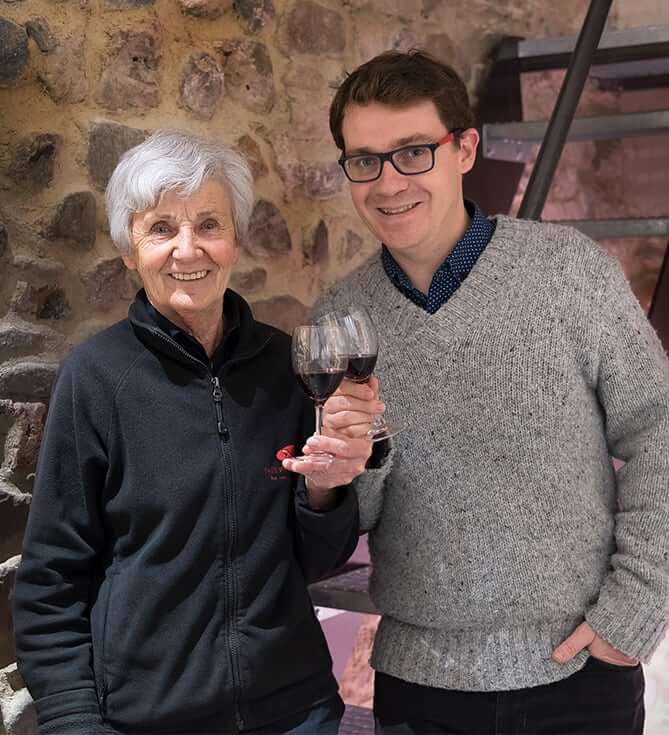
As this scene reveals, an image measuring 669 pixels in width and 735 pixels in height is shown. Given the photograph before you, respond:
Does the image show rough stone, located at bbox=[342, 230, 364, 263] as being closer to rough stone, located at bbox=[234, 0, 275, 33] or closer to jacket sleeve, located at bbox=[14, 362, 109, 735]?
rough stone, located at bbox=[234, 0, 275, 33]

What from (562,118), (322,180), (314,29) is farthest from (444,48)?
(562,118)

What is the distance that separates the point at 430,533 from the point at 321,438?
348mm

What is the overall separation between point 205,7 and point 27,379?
98 centimetres

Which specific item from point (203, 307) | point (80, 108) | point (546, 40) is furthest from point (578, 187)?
point (203, 307)

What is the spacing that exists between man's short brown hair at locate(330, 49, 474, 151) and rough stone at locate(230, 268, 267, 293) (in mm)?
780

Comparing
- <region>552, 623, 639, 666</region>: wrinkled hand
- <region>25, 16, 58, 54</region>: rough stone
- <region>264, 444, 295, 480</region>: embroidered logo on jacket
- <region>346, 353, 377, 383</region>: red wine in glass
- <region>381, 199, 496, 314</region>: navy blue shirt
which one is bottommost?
<region>552, 623, 639, 666</region>: wrinkled hand

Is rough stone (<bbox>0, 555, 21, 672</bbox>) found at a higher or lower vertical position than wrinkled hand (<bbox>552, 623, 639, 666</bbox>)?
lower

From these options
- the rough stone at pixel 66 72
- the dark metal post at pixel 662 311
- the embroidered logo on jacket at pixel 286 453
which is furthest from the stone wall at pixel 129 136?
the dark metal post at pixel 662 311

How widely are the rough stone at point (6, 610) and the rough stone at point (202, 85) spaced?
1.08 metres

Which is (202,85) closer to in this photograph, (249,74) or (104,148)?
(249,74)

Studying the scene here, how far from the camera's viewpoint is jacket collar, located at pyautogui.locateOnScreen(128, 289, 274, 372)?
5.58 feet

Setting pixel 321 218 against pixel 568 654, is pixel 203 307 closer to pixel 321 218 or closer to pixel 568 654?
pixel 568 654

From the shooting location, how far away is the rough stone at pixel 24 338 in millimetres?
2021

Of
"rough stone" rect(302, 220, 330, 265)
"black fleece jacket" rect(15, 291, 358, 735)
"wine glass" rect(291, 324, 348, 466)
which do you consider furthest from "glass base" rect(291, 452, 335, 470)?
"rough stone" rect(302, 220, 330, 265)
